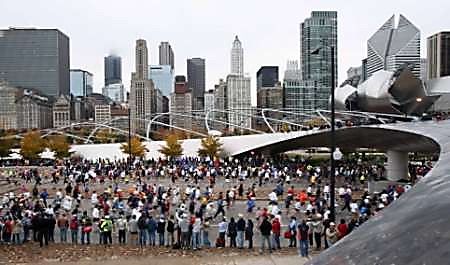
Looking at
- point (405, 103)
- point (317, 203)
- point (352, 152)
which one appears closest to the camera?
point (317, 203)

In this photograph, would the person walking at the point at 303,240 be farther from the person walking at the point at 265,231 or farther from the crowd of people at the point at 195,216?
the person walking at the point at 265,231

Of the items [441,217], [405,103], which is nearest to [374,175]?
[405,103]

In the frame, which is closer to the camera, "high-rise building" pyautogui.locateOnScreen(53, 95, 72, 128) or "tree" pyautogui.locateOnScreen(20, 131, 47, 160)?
"tree" pyautogui.locateOnScreen(20, 131, 47, 160)

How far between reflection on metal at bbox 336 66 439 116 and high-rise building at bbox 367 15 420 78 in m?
115

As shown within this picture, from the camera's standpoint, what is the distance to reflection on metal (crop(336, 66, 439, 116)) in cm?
4606

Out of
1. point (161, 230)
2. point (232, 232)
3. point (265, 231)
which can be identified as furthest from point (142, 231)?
point (265, 231)

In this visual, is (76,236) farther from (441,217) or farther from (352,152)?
(352,152)

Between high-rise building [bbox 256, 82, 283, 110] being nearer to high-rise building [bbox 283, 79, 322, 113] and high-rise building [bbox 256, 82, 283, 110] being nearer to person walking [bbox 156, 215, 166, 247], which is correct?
high-rise building [bbox 283, 79, 322, 113]

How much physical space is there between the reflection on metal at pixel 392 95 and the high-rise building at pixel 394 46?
115m

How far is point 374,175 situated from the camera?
116ft

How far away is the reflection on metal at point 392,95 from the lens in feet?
151

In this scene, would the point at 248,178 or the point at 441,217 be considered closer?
the point at 441,217

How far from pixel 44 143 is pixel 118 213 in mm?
44835

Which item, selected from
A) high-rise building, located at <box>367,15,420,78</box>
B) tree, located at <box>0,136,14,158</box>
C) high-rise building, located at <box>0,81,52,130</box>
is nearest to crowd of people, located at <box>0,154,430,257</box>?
tree, located at <box>0,136,14,158</box>
